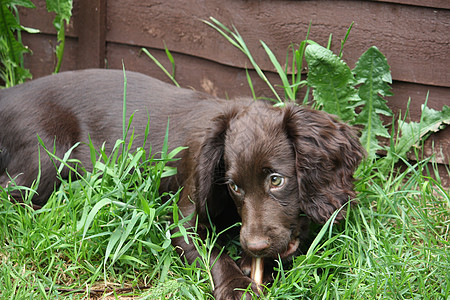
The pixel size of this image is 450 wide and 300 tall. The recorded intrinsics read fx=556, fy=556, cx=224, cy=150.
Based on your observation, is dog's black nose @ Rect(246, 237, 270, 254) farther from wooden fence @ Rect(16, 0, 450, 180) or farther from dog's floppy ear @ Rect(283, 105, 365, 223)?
wooden fence @ Rect(16, 0, 450, 180)

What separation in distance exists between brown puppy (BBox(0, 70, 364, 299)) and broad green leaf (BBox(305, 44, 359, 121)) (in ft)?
1.74

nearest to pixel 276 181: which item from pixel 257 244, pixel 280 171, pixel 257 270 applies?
pixel 280 171

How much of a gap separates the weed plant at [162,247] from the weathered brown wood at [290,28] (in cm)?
79

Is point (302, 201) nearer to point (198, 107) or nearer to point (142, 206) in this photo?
point (142, 206)

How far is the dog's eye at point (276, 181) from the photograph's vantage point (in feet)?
8.33

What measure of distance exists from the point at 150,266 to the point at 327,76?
5.19ft

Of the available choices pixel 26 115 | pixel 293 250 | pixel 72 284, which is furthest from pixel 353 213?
pixel 26 115

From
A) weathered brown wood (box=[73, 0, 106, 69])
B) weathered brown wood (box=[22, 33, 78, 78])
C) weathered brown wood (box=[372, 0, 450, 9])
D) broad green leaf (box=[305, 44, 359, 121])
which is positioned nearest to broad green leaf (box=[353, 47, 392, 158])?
broad green leaf (box=[305, 44, 359, 121])

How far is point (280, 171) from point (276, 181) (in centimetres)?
5

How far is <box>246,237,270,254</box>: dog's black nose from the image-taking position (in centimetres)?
241

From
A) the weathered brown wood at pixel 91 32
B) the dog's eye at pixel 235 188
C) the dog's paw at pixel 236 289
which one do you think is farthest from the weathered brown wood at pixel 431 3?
the weathered brown wood at pixel 91 32

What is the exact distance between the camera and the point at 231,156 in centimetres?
262

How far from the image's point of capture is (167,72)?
4.37 meters

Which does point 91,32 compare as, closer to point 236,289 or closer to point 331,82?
point 331,82
